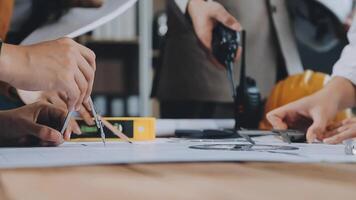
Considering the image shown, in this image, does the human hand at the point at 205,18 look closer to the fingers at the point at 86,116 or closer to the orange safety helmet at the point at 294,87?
the orange safety helmet at the point at 294,87

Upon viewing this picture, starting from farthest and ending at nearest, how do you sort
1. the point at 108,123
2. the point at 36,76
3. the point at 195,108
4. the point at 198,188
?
the point at 195,108 → the point at 108,123 → the point at 36,76 → the point at 198,188

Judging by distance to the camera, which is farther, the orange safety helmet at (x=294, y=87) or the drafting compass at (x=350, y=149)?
the orange safety helmet at (x=294, y=87)

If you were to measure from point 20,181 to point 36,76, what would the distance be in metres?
0.37

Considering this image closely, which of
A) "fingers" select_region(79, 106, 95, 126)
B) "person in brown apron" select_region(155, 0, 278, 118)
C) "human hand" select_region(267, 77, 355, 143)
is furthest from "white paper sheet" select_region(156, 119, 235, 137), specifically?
"fingers" select_region(79, 106, 95, 126)

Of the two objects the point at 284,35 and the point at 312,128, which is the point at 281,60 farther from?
the point at 312,128

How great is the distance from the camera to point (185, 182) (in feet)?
1.51

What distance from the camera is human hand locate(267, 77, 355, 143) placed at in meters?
1.17

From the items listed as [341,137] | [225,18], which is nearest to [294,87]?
[225,18]

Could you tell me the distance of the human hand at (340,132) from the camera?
40.1 inches

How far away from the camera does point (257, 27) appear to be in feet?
5.62

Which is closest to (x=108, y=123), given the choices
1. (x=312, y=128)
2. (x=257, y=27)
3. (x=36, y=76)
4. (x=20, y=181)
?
(x=36, y=76)

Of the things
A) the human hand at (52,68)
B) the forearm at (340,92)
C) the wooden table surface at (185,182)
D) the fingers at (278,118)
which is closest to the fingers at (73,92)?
the human hand at (52,68)

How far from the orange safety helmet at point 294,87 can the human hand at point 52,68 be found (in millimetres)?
848

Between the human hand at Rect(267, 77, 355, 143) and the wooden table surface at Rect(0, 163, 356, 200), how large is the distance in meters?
0.57
